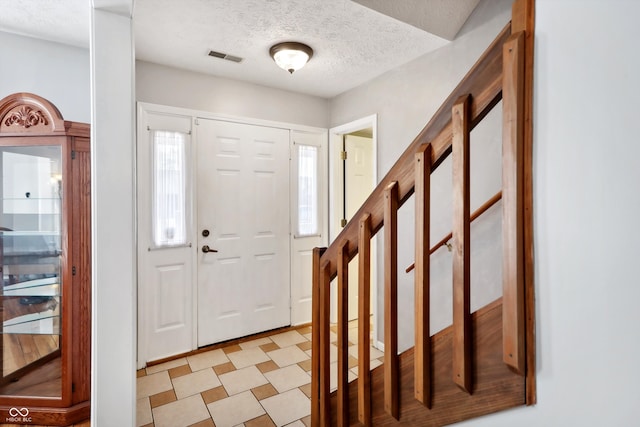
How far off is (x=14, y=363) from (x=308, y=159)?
2.77 meters

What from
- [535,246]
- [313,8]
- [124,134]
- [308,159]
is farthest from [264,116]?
[535,246]

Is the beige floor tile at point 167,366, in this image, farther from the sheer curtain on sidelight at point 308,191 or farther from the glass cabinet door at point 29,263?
the sheer curtain on sidelight at point 308,191

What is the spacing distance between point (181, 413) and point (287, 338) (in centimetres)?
129

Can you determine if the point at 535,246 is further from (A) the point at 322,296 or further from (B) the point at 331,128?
(B) the point at 331,128

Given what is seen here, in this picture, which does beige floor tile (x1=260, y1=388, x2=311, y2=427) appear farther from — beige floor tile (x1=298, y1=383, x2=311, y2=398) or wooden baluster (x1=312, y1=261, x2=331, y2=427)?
wooden baluster (x1=312, y1=261, x2=331, y2=427)

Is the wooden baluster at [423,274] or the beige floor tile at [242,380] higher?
the wooden baluster at [423,274]

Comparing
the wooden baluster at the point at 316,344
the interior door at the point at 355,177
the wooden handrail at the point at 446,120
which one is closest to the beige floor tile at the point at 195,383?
the wooden baluster at the point at 316,344

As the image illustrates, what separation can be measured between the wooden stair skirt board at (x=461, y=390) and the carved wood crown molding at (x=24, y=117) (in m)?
2.30

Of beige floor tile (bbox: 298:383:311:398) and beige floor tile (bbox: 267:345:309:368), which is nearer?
beige floor tile (bbox: 298:383:311:398)

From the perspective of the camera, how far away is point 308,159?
351 centimetres

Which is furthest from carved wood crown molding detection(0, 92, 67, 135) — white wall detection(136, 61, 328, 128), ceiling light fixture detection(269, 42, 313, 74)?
ceiling light fixture detection(269, 42, 313, 74)

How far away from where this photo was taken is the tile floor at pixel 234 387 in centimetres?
205

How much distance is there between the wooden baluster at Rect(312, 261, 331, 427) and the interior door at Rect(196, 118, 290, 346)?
1.76 m

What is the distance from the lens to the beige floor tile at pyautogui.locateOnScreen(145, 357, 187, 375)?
8.64 ft
